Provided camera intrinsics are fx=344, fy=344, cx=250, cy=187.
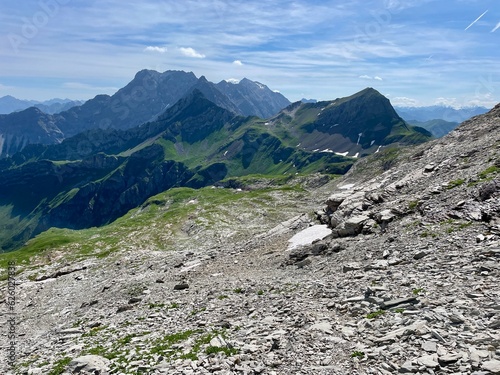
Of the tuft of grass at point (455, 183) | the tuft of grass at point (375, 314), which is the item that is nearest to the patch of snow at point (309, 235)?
the tuft of grass at point (455, 183)

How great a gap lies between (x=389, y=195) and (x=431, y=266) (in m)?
26.3

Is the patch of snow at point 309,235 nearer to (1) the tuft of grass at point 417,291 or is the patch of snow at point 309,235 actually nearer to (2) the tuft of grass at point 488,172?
(2) the tuft of grass at point 488,172

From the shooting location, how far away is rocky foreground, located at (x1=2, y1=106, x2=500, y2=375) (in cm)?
1567

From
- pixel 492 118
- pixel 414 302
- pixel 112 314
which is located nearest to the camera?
pixel 414 302

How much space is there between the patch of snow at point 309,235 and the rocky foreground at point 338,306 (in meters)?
2.04

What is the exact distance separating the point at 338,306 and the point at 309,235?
28.3 m

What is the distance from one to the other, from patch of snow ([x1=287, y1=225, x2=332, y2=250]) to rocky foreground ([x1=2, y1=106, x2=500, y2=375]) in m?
2.04

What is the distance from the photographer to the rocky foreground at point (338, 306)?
15.7 meters

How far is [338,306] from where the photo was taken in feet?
70.3

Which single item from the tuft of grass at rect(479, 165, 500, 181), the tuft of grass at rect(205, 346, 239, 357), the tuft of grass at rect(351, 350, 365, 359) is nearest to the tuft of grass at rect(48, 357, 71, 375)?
the tuft of grass at rect(205, 346, 239, 357)

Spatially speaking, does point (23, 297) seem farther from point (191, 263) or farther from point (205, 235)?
point (205, 235)

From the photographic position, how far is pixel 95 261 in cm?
8538

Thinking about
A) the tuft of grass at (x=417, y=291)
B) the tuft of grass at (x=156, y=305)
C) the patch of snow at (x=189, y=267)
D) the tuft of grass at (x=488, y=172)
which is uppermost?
the tuft of grass at (x=488, y=172)

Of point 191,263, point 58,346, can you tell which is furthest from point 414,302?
point 191,263
